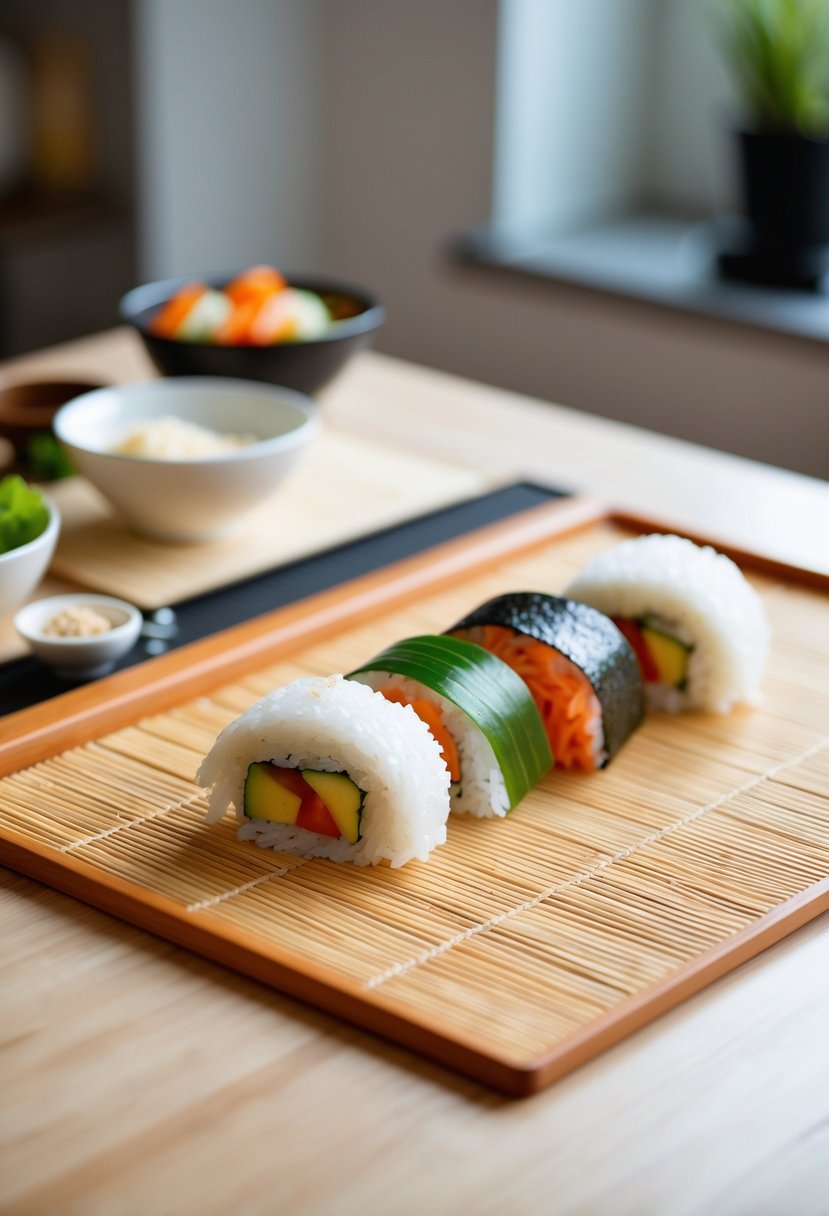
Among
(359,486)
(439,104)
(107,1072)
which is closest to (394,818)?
(107,1072)

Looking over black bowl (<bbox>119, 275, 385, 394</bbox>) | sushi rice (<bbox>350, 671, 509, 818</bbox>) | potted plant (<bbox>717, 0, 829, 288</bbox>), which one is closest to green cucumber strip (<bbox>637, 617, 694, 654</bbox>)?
sushi rice (<bbox>350, 671, 509, 818</bbox>)

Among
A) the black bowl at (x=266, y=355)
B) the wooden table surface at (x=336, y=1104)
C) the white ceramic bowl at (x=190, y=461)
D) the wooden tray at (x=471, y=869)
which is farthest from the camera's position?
the black bowl at (x=266, y=355)

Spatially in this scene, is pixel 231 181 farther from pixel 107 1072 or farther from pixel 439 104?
pixel 107 1072

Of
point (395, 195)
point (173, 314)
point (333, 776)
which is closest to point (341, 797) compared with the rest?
point (333, 776)

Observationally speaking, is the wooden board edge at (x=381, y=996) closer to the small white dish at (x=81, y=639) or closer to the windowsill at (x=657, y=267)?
the small white dish at (x=81, y=639)

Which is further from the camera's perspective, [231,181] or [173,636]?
[231,181]

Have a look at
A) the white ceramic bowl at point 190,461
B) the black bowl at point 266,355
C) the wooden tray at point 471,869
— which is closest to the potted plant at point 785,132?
the black bowl at point 266,355
